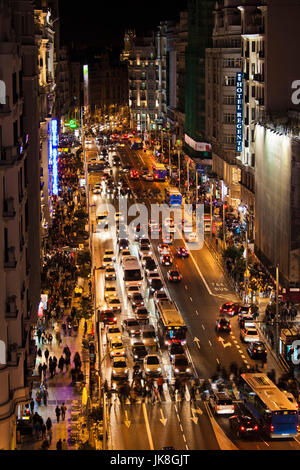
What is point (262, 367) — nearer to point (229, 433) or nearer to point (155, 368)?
point (155, 368)

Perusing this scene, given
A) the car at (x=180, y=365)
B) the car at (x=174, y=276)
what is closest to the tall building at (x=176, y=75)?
the car at (x=174, y=276)

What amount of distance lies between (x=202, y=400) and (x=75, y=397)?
585 centimetres

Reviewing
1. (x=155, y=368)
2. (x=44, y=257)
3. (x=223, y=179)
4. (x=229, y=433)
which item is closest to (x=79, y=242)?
(x=44, y=257)

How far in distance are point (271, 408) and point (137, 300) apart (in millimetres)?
22475

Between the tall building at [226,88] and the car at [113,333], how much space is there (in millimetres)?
41307

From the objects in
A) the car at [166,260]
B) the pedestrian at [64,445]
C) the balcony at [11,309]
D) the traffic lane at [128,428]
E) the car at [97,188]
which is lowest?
the traffic lane at [128,428]

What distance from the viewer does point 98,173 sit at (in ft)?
435

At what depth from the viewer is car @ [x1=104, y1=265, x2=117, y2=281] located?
7125 cm

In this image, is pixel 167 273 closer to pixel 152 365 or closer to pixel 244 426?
Answer: pixel 152 365

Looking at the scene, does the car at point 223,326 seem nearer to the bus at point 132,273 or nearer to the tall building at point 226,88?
the bus at point 132,273

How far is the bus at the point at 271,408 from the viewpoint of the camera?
140ft

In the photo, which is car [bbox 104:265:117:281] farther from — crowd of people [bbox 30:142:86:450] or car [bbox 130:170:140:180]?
car [bbox 130:170:140:180]

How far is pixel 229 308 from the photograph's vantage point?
62312 mm

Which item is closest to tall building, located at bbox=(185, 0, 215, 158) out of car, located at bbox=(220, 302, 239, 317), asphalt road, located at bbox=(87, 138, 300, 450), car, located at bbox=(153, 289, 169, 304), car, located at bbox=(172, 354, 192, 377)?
asphalt road, located at bbox=(87, 138, 300, 450)
